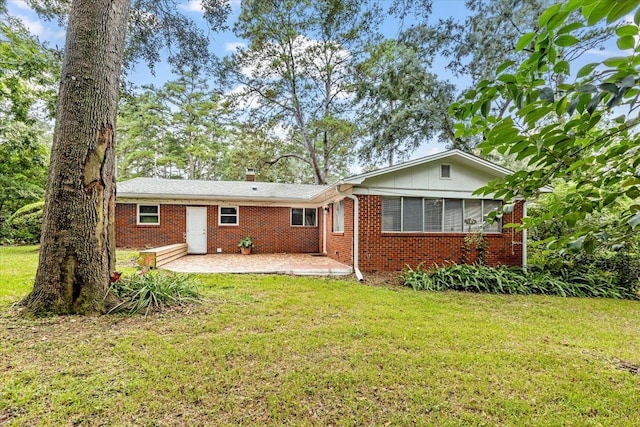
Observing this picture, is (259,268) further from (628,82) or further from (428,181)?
(628,82)

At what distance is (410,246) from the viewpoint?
8680mm

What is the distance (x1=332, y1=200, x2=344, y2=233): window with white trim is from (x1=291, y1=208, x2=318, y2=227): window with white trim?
2.69 meters

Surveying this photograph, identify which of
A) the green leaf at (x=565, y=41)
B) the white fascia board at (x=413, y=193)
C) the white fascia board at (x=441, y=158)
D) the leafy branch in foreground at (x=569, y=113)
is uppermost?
the white fascia board at (x=441, y=158)

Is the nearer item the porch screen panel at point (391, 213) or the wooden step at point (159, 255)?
the wooden step at point (159, 255)

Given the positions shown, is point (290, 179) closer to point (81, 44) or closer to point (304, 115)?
point (304, 115)

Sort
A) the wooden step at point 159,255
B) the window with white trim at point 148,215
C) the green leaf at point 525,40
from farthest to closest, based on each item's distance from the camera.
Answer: the window with white trim at point 148,215 → the wooden step at point 159,255 → the green leaf at point 525,40

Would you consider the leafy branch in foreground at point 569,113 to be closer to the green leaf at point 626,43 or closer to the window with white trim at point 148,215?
the green leaf at point 626,43

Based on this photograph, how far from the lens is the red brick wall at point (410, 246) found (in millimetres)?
8477

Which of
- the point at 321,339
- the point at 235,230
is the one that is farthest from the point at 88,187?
the point at 235,230

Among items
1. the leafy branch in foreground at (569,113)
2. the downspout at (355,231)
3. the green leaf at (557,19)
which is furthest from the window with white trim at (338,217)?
the green leaf at (557,19)

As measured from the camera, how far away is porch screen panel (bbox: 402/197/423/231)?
8.74 metres

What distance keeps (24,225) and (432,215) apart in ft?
55.4

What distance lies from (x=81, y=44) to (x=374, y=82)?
43.8ft

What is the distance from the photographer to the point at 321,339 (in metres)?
3.96
